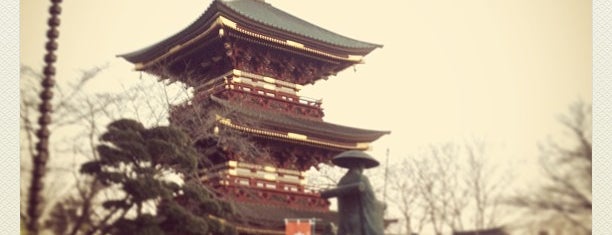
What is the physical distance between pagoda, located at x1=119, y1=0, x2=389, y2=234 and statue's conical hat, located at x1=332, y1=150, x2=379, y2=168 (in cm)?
319

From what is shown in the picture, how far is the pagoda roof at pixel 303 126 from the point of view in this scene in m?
9.47

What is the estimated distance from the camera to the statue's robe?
5539 millimetres

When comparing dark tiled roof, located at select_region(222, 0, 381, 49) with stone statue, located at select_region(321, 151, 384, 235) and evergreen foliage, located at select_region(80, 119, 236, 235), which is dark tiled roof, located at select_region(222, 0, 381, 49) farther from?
stone statue, located at select_region(321, 151, 384, 235)

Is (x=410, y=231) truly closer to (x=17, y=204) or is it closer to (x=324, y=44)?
(x=324, y=44)

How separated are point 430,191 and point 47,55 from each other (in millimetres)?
6147

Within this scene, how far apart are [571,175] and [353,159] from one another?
3221 mm

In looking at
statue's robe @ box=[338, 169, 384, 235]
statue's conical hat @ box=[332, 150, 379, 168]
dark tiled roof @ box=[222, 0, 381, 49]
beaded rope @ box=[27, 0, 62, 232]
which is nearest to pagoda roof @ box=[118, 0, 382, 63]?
dark tiled roof @ box=[222, 0, 381, 49]

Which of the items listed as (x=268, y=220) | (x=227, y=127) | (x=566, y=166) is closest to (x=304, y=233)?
(x=268, y=220)

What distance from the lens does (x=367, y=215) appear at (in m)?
5.55

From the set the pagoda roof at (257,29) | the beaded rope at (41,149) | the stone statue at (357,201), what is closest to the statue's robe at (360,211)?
the stone statue at (357,201)

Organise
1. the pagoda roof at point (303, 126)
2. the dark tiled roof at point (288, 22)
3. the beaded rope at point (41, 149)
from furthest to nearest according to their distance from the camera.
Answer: the dark tiled roof at point (288, 22), the pagoda roof at point (303, 126), the beaded rope at point (41, 149)

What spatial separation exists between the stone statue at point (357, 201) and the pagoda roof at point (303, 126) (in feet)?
12.5

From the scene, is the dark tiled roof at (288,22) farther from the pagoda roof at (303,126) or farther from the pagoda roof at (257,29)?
the pagoda roof at (303,126)

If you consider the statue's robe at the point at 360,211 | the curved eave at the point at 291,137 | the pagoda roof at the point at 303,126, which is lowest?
the statue's robe at the point at 360,211
